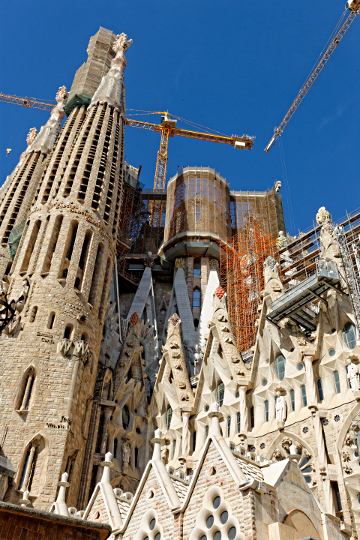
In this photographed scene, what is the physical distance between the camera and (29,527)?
31.7 ft

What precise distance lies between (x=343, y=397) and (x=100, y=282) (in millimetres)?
11846

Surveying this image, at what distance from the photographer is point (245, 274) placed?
37375 mm

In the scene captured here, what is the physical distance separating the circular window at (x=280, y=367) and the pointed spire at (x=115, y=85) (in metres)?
19.4

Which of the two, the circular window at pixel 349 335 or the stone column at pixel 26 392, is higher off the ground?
the circular window at pixel 349 335

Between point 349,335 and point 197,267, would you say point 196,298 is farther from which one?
point 349,335

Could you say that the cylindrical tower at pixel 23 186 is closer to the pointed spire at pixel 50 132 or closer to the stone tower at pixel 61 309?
the pointed spire at pixel 50 132

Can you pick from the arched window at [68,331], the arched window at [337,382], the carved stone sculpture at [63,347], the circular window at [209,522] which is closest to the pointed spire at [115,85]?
the arched window at [68,331]

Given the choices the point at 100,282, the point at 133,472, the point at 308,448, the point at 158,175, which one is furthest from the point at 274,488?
the point at 158,175

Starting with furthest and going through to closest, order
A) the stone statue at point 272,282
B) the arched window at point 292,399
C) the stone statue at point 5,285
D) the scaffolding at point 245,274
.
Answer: the scaffolding at point 245,274
the stone statue at point 5,285
the stone statue at point 272,282
the arched window at point 292,399

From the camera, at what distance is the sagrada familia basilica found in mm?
13641

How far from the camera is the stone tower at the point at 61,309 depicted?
20.4 m

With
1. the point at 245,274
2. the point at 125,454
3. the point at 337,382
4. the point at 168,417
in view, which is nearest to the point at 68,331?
the point at 125,454

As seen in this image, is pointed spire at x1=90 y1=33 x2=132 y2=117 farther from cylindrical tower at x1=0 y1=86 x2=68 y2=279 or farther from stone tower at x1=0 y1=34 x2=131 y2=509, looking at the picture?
cylindrical tower at x1=0 y1=86 x2=68 y2=279

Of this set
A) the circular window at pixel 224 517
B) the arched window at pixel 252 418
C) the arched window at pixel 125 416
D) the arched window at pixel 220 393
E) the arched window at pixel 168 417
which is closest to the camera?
the circular window at pixel 224 517
